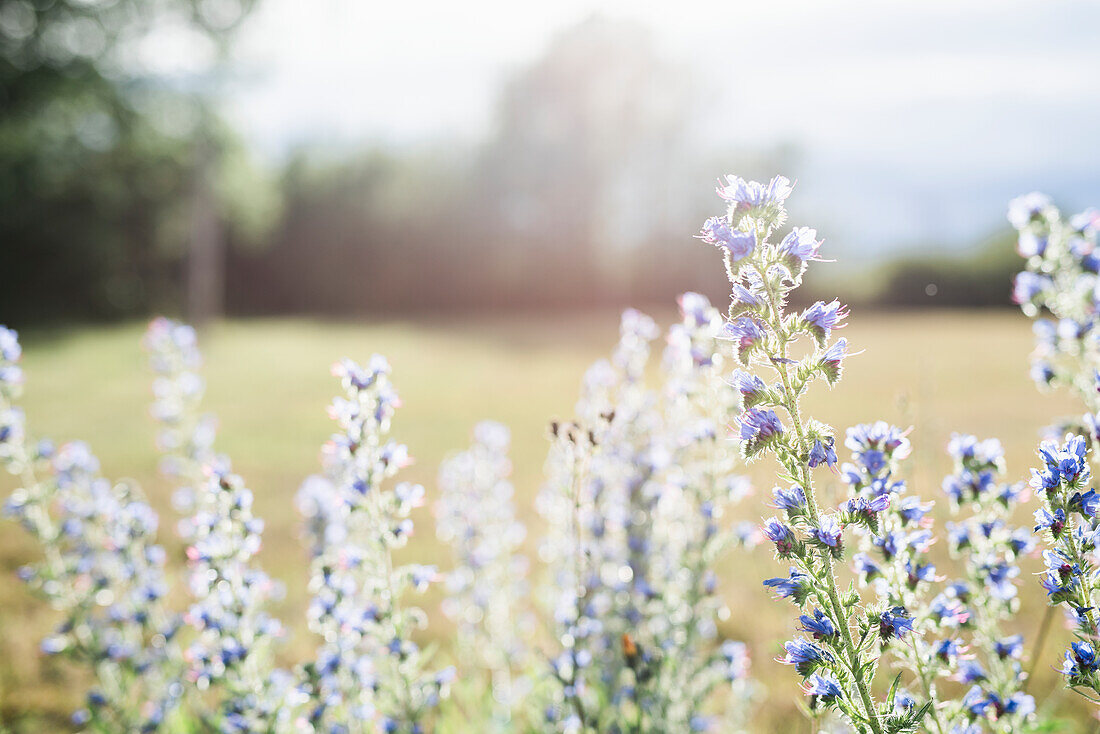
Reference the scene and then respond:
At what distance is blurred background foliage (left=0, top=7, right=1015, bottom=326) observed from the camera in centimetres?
2269

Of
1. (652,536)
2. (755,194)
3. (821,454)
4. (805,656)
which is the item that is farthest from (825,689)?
(652,536)

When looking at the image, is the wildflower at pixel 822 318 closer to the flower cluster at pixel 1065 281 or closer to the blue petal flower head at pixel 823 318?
the blue petal flower head at pixel 823 318

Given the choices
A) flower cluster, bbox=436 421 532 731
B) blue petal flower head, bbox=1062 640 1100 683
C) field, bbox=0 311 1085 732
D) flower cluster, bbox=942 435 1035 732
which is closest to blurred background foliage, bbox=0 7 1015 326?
field, bbox=0 311 1085 732

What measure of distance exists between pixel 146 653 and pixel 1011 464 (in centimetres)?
801

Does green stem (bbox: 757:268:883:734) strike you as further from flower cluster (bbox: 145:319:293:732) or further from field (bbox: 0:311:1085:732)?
flower cluster (bbox: 145:319:293:732)

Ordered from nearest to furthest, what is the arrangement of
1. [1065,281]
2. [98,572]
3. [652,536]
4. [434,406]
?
[1065,281], [652,536], [98,572], [434,406]

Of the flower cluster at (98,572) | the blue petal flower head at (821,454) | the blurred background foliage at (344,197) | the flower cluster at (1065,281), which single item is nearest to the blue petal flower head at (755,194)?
the blue petal flower head at (821,454)

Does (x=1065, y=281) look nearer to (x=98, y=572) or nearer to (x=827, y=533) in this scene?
(x=827, y=533)

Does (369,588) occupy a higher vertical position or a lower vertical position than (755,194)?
lower

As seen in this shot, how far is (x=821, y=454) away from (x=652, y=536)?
205cm

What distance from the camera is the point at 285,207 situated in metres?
41.5

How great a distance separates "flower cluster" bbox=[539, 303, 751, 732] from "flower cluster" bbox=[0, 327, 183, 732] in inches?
73.0

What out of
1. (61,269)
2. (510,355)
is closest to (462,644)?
(510,355)

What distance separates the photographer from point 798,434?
6.74 ft
